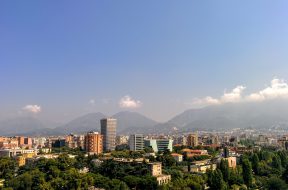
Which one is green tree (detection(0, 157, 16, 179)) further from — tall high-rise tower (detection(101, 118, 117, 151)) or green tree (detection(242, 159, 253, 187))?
tall high-rise tower (detection(101, 118, 117, 151))

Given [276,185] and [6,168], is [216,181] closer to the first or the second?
[276,185]

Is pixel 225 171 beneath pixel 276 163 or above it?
above

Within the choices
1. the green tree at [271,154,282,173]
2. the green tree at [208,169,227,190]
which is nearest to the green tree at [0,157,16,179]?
the green tree at [208,169,227,190]

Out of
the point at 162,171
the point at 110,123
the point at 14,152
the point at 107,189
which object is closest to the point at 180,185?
the point at 107,189

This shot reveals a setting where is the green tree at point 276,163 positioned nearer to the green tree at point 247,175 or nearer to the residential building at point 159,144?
the green tree at point 247,175

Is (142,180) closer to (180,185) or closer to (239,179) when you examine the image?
(180,185)

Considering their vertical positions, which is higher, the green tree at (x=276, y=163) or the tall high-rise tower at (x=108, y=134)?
the tall high-rise tower at (x=108, y=134)

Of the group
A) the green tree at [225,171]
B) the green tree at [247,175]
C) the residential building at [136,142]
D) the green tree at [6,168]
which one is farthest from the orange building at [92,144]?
the green tree at [247,175]

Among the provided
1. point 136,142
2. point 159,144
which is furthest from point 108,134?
point 159,144
